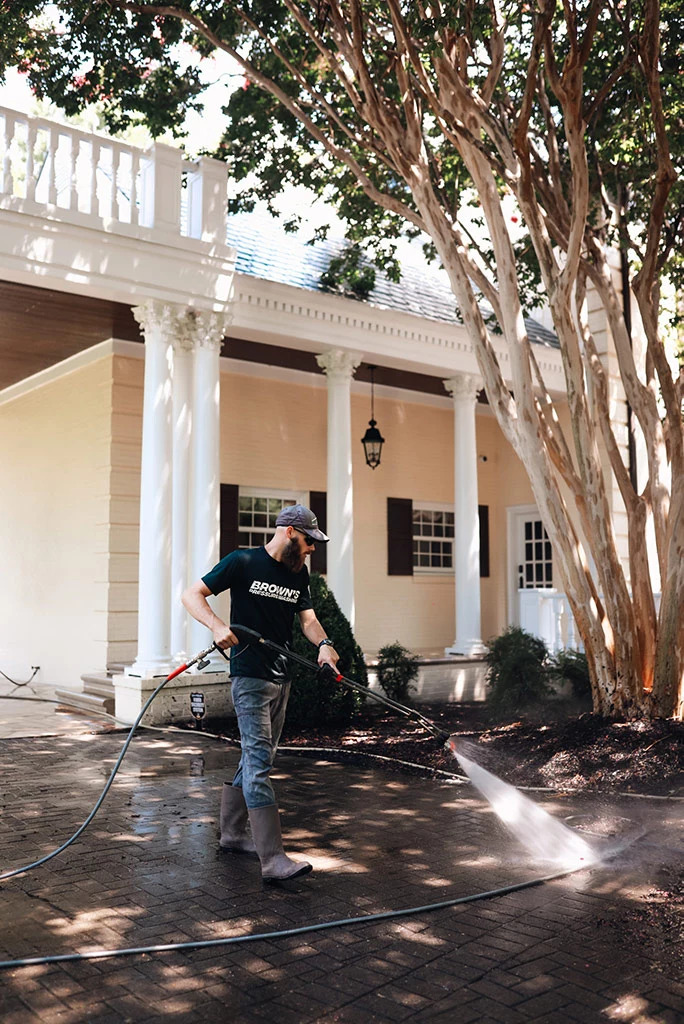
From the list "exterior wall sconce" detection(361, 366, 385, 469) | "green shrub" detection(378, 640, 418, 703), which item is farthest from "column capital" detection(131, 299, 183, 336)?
"green shrub" detection(378, 640, 418, 703)

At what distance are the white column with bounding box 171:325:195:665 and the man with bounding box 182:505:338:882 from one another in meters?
5.58

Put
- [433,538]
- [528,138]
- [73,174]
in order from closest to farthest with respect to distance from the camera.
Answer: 1. [528,138]
2. [73,174]
3. [433,538]

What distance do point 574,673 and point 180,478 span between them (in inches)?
214

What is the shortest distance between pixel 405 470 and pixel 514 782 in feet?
29.7

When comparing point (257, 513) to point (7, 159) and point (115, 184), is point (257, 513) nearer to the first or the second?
point (115, 184)

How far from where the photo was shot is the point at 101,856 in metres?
5.26

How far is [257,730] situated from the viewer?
4.93m

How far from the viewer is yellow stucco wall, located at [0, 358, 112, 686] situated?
12.8 m

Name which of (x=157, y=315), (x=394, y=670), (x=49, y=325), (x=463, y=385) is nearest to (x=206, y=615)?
(x=157, y=315)

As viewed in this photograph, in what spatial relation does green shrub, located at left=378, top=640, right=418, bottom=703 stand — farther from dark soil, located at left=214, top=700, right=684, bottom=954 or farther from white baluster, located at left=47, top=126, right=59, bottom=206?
white baluster, located at left=47, top=126, right=59, bottom=206

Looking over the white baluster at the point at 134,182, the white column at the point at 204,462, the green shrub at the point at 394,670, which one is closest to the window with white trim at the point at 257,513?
the white column at the point at 204,462

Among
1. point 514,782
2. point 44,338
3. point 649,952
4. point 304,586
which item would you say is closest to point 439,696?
point 514,782

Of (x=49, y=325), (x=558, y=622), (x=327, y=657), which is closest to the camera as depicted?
(x=327, y=657)

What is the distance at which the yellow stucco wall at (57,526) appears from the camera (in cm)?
1282
